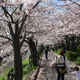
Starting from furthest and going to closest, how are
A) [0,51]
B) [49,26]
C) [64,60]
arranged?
[0,51] → [49,26] → [64,60]

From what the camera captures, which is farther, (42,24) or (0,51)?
(0,51)

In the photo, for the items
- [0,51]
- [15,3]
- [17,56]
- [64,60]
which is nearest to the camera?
[15,3]

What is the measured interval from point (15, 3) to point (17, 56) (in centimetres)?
199

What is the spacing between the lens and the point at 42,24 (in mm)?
10148

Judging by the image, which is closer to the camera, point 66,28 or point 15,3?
point 15,3

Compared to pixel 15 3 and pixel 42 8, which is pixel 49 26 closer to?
pixel 42 8

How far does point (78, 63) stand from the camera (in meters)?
11.9

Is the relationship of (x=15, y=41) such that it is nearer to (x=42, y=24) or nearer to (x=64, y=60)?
(x=64, y=60)

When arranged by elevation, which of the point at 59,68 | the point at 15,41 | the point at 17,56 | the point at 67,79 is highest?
the point at 15,41

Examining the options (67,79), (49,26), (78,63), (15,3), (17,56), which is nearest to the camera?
(15,3)

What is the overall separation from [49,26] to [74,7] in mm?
4368

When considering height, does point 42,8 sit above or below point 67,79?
above

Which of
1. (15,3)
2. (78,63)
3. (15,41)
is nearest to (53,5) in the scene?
(15,3)

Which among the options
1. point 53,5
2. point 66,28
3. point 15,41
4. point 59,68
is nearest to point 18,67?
point 15,41
